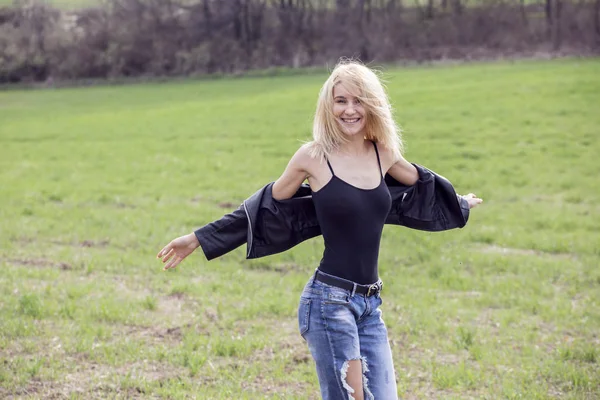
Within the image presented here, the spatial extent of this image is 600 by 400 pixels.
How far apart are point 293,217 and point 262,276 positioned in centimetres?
574

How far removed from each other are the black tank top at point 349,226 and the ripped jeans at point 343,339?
0.44 ft

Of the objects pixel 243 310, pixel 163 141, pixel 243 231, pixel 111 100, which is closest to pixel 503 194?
pixel 243 310

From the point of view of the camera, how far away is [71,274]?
1095cm

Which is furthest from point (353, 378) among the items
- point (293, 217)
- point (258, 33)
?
point (258, 33)

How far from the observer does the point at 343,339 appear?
450cm

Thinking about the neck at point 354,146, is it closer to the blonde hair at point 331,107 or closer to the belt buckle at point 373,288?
the blonde hair at point 331,107

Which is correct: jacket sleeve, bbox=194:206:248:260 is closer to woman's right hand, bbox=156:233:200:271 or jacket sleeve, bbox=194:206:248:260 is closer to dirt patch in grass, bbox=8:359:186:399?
woman's right hand, bbox=156:233:200:271

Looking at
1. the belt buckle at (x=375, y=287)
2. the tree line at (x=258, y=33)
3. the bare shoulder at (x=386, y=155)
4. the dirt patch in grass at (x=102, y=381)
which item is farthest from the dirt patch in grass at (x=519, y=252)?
the tree line at (x=258, y=33)

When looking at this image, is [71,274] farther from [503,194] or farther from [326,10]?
[326,10]

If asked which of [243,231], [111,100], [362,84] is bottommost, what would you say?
[111,100]

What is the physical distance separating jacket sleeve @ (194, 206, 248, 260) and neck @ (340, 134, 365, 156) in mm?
802

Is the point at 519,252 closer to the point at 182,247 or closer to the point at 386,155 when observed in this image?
the point at 386,155

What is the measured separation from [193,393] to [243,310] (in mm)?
2406

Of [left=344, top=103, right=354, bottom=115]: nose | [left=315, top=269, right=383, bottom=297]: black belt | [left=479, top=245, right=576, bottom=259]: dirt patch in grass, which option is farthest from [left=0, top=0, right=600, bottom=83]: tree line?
[left=315, top=269, right=383, bottom=297]: black belt
